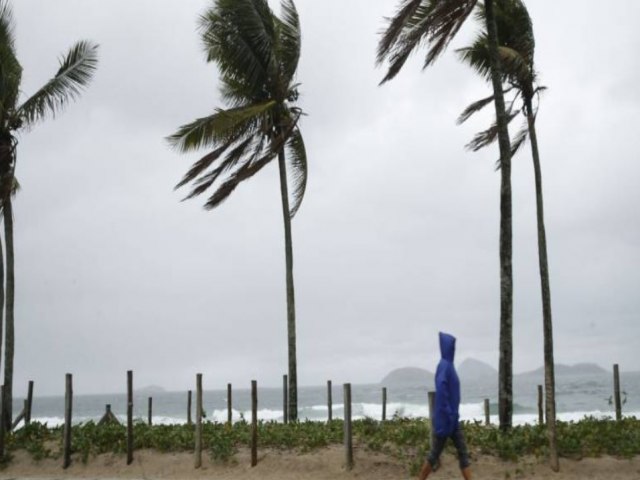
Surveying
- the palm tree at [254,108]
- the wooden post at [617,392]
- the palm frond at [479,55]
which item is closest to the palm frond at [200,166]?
the palm tree at [254,108]

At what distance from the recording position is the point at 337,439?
14852 millimetres

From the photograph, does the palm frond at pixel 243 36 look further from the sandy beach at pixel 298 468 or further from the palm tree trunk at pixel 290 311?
the sandy beach at pixel 298 468

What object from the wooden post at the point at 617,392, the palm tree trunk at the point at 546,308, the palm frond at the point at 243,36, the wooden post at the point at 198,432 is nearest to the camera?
the palm tree trunk at the point at 546,308

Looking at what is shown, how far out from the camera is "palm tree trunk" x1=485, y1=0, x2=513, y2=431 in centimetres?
1479

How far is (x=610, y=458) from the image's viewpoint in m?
13.0

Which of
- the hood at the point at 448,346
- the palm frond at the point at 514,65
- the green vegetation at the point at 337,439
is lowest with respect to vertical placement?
the green vegetation at the point at 337,439

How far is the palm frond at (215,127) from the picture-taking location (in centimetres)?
1850

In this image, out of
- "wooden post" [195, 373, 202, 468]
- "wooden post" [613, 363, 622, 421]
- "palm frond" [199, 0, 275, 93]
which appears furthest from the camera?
"palm frond" [199, 0, 275, 93]

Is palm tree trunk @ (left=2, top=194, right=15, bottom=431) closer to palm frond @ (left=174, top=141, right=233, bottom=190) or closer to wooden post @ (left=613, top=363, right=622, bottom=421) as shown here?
palm frond @ (left=174, top=141, right=233, bottom=190)

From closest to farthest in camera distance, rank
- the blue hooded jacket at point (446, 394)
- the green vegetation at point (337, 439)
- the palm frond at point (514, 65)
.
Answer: the blue hooded jacket at point (446, 394), the green vegetation at point (337, 439), the palm frond at point (514, 65)

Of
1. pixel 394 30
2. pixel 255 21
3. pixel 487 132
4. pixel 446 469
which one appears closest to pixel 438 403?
pixel 446 469

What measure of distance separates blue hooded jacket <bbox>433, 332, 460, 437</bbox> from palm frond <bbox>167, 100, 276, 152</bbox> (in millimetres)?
9732

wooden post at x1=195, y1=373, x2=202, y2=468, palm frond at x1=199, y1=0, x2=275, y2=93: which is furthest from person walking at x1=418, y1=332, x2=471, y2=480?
palm frond at x1=199, y1=0, x2=275, y2=93

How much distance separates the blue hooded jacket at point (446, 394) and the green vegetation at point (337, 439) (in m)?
2.60
